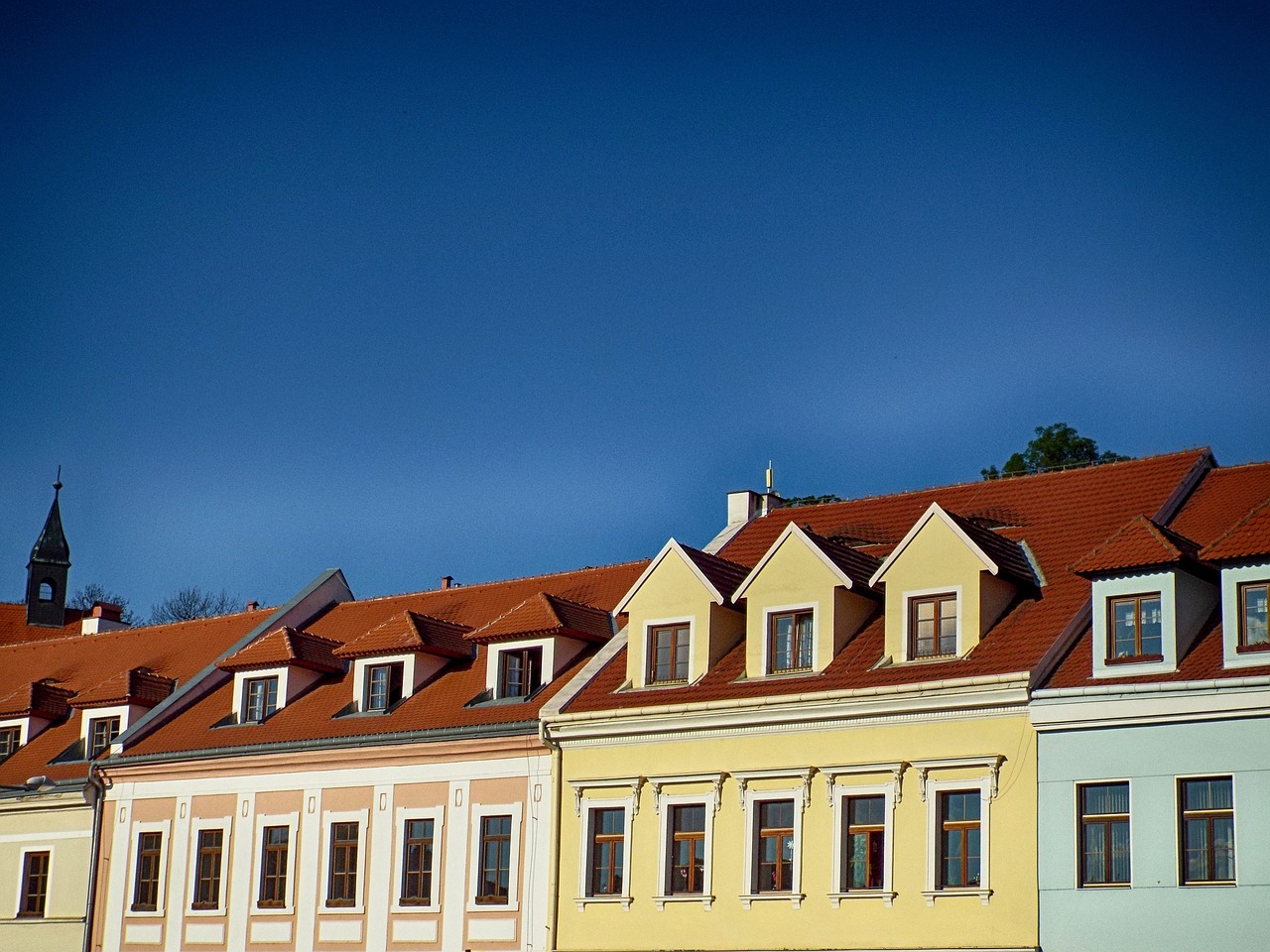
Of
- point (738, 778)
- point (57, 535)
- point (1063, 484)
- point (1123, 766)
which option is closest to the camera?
point (1123, 766)

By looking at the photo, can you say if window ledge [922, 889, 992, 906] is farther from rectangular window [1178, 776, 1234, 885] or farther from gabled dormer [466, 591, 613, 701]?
gabled dormer [466, 591, 613, 701]

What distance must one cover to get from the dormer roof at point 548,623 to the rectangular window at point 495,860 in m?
4.21

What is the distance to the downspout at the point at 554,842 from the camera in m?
38.0

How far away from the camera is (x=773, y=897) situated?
35.2 metres

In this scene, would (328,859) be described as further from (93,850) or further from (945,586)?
(945,586)

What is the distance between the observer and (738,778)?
36281 millimetres

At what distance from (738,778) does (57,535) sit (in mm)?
45865

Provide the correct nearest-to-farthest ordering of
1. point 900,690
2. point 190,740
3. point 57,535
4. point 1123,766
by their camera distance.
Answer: point 1123,766, point 900,690, point 190,740, point 57,535

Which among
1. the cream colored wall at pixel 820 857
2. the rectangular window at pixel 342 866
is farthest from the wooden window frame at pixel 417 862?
the cream colored wall at pixel 820 857

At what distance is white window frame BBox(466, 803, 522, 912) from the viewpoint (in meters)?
38.9

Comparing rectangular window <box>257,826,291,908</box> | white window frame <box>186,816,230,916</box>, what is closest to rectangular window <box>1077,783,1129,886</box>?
rectangular window <box>257,826,291,908</box>

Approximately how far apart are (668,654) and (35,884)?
19032 mm

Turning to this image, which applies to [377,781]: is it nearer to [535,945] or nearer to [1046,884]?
[535,945]

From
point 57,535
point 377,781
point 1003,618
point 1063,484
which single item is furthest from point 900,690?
point 57,535
